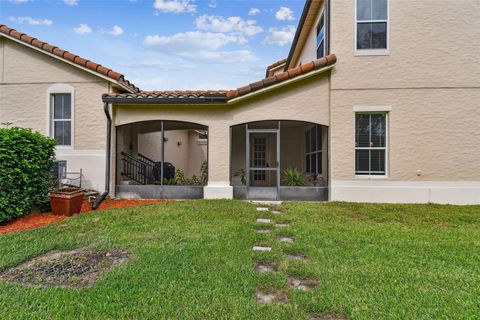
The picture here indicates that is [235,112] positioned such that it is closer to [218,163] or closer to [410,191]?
[218,163]

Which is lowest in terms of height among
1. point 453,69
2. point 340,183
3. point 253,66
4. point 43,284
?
point 43,284

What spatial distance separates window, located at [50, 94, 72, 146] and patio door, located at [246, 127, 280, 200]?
6.44m

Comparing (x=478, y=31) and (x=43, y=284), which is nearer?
(x=43, y=284)

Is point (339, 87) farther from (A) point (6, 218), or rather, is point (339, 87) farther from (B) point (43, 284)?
(A) point (6, 218)

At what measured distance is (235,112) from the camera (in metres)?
9.23

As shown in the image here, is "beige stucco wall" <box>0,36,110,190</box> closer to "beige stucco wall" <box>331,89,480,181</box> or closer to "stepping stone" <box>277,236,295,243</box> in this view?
"stepping stone" <box>277,236,295,243</box>

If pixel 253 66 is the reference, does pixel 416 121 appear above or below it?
below

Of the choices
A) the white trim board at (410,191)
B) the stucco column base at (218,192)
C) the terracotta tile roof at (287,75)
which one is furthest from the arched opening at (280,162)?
the terracotta tile roof at (287,75)

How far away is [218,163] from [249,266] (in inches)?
223

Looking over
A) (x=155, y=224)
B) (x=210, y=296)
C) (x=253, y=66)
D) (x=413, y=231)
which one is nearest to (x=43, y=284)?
(x=210, y=296)

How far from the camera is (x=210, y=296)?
298 centimetres

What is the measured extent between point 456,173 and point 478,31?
15.0 ft

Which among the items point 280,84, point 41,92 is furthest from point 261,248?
point 41,92

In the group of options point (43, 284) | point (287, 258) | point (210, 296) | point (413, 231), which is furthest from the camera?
point (413, 231)
